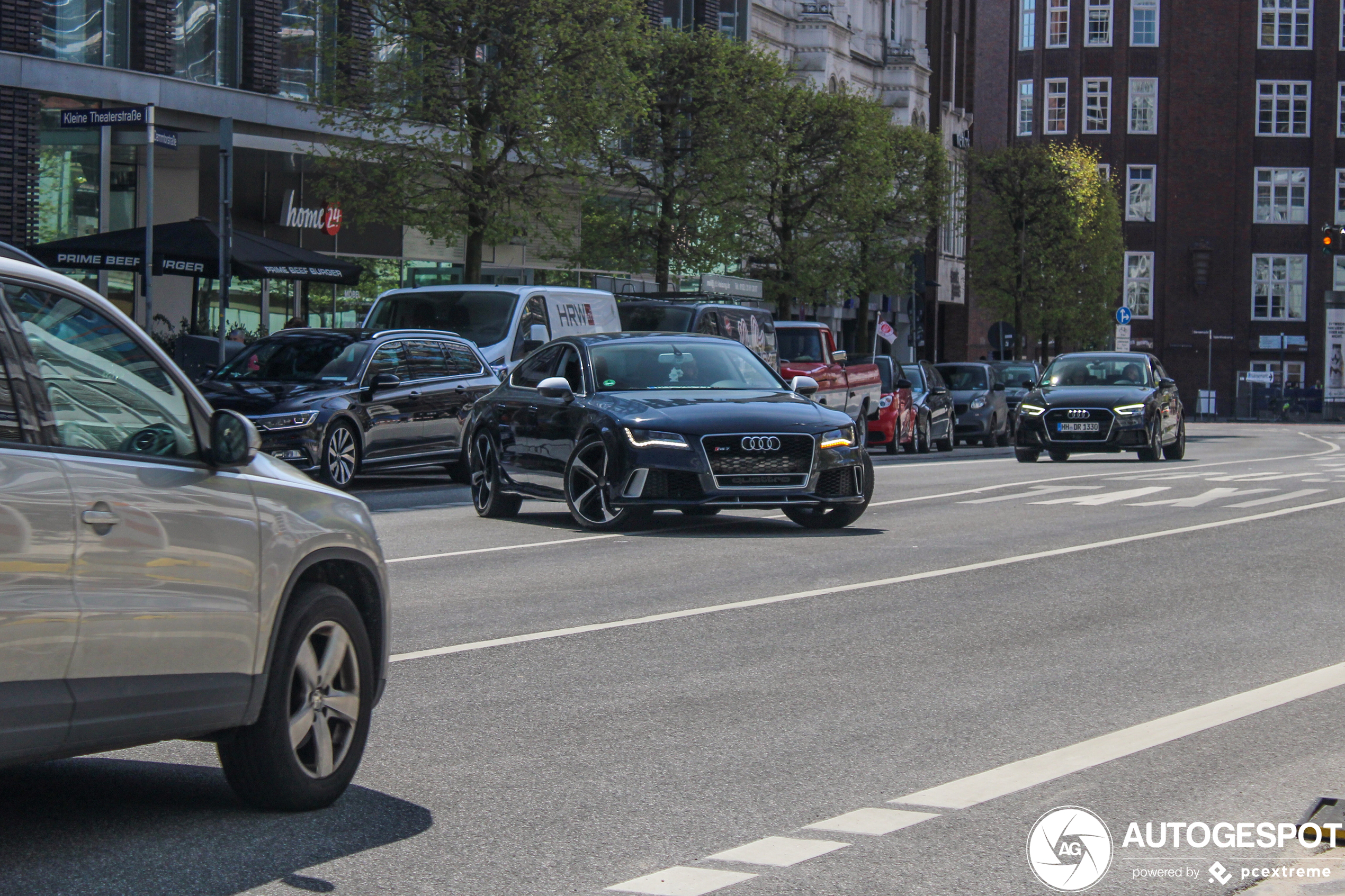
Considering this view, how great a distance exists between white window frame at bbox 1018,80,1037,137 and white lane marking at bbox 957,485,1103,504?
69976mm

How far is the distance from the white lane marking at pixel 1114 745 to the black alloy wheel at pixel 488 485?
9.20m

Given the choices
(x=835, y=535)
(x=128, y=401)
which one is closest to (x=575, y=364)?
(x=835, y=535)

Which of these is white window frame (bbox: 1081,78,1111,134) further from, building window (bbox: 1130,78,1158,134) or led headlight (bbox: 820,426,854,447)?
led headlight (bbox: 820,426,854,447)

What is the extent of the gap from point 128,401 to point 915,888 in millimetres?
2428

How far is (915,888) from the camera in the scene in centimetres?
505

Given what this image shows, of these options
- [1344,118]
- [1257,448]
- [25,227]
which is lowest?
[1257,448]

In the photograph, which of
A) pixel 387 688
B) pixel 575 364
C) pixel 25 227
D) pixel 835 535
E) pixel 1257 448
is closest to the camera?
pixel 387 688

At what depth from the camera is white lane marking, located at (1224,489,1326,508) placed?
1950 centimetres

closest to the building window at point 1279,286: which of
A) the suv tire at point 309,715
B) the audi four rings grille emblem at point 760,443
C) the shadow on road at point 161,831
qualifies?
the audi four rings grille emblem at point 760,443

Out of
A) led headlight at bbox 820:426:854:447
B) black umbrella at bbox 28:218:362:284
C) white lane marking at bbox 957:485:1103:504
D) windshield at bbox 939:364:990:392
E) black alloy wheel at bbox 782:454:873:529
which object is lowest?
white lane marking at bbox 957:485:1103:504

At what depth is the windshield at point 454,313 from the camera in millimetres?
23828

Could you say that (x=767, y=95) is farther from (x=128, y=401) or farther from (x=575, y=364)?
(x=128, y=401)

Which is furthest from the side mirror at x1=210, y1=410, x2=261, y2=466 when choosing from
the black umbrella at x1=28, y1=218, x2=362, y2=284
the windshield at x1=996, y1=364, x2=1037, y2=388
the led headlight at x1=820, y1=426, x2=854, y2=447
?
the windshield at x1=996, y1=364, x2=1037, y2=388

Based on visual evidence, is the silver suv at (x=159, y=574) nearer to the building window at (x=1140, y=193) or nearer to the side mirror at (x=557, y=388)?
the side mirror at (x=557, y=388)
